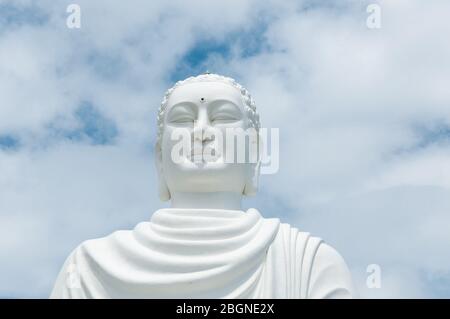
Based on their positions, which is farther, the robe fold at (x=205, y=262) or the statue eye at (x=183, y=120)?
the statue eye at (x=183, y=120)

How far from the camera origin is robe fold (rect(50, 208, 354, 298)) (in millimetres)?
9102

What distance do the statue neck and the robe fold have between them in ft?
0.89

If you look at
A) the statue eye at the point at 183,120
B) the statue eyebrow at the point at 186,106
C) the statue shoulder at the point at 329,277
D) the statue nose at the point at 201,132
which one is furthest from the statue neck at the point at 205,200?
the statue shoulder at the point at 329,277

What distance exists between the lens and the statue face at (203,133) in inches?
393

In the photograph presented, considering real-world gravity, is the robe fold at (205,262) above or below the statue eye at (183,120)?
below

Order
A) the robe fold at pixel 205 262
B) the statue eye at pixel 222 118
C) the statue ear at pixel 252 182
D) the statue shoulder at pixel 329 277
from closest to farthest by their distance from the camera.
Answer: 1. the robe fold at pixel 205 262
2. the statue shoulder at pixel 329 277
3. the statue eye at pixel 222 118
4. the statue ear at pixel 252 182

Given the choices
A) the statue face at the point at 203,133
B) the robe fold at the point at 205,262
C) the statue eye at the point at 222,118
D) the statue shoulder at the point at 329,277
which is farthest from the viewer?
the statue eye at the point at 222,118

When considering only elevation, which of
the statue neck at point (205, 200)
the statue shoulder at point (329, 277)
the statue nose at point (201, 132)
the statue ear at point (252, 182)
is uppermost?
the statue nose at point (201, 132)

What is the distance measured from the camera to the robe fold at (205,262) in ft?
29.9

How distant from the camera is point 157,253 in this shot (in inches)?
368

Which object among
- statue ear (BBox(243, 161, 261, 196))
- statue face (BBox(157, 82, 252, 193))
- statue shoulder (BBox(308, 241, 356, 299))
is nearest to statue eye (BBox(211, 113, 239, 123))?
statue face (BBox(157, 82, 252, 193))

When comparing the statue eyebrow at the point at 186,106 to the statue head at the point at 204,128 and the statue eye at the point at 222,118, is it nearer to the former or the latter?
the statue head at the point at 204,128

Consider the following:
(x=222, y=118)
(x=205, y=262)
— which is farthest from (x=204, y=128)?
(x=205, y=262)
